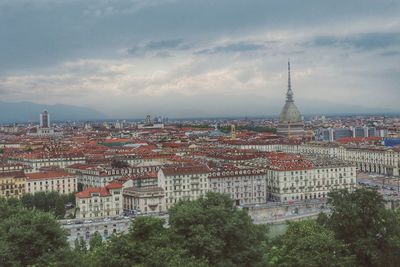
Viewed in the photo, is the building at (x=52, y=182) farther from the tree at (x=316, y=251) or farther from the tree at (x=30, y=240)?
the tree at (x=316, y=251)

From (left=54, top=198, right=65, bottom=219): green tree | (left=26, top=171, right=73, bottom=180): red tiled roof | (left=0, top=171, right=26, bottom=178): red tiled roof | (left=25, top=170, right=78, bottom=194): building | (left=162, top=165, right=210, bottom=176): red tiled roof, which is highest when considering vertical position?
(left=162, top=165, right=210, bottom=176): red tiled roof

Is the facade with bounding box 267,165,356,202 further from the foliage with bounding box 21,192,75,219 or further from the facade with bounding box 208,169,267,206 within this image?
the foliage with bounding box 21,192,75,219

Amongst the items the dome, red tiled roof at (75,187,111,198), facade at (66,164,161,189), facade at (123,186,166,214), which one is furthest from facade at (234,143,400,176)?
red tiled roof at (75,187,111,198)

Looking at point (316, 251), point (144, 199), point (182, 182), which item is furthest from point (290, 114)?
point (316, 251)

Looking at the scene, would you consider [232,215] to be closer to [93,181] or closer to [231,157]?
[93,181]

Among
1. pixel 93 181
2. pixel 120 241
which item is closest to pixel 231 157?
pixel 93 181

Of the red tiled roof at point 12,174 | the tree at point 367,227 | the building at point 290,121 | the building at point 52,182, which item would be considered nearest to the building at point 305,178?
the building at point 52,182
